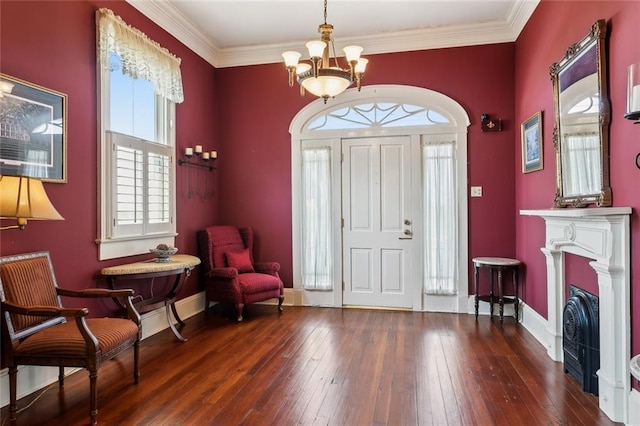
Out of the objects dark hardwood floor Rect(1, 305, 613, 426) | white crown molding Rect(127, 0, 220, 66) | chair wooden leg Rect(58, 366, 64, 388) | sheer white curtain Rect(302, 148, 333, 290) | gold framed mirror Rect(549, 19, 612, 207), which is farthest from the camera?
sheer white curtain Rect(302, 148, 333, 290)

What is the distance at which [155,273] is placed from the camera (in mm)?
3355

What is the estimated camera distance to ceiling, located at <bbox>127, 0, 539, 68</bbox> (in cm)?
398

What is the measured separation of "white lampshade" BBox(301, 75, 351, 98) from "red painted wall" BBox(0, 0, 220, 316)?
1.76m

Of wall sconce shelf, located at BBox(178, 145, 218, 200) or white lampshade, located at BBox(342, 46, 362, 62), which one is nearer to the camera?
white lampshade, located at BBox(342, 46, 362, 62)

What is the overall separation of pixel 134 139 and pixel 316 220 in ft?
7.53

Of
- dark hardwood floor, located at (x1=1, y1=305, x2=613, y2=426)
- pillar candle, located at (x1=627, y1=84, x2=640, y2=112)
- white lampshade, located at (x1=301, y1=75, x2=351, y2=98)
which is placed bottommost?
dark hardwood floor, located at (x1=1, y1=305, x2=613, y2=426)

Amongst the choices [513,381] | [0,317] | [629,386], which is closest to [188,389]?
[0,317]

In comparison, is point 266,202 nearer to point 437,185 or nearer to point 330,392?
point 437,185

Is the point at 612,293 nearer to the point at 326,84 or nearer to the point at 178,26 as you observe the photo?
the point at 326,84

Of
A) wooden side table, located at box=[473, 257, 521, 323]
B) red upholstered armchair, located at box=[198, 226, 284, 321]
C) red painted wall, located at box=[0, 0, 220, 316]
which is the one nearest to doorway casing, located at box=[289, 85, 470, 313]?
wooden side table, located at box=[473, 257, 521, 323]

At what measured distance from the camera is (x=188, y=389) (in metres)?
2.70

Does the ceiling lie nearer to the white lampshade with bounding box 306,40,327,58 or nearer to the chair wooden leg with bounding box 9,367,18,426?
the white lampshade with bounding box 306,40,327,58

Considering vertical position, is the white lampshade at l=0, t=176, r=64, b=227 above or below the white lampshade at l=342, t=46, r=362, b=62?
below

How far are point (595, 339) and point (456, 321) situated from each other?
70.3 inches
